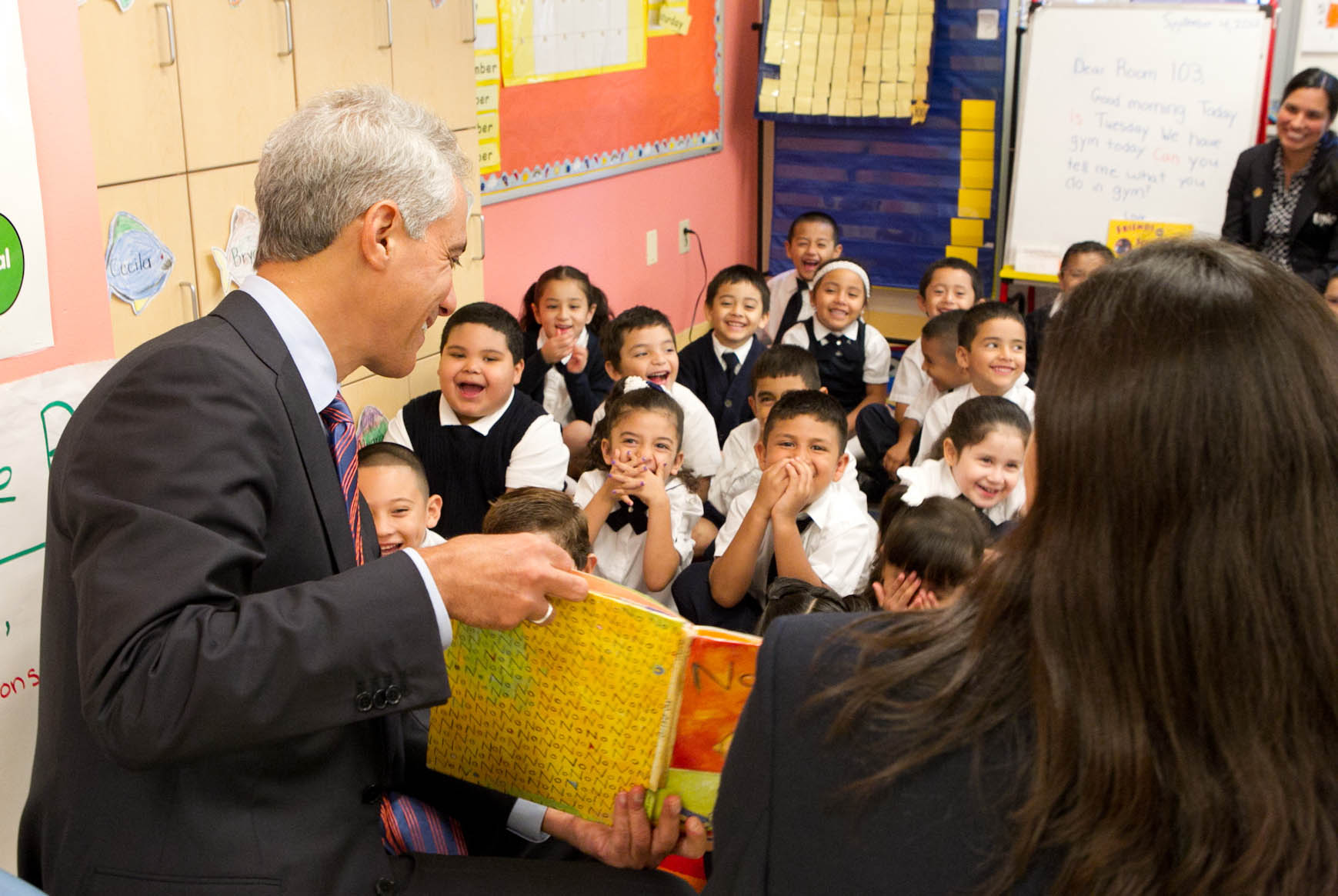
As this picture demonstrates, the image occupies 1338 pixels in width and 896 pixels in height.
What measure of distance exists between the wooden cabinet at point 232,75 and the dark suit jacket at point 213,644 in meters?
1.59

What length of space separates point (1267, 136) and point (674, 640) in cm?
504

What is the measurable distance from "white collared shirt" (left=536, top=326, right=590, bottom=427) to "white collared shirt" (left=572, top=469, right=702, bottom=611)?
2.86 feet

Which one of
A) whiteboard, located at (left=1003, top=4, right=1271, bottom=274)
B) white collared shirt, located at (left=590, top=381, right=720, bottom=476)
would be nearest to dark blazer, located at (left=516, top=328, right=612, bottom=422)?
white collared shirt, located at (left=590, top=381, right=720, bottom=476)

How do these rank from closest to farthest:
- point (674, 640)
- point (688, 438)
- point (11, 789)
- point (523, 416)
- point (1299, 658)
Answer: point (1299, 658)
point (674, 640)
point (11, 789)
point (523, 416)
point (688, 438)

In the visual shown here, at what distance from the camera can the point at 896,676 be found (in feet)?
2.46

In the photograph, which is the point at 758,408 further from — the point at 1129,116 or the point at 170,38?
the point at 1129,116

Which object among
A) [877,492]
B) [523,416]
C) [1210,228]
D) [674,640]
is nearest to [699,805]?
[674,640]

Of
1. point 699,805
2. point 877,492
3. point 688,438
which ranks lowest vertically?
point 877,492

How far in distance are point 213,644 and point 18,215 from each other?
1.22 metres

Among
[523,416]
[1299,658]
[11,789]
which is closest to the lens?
[1299,658]

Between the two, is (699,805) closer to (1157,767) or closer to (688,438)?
(1157,767)

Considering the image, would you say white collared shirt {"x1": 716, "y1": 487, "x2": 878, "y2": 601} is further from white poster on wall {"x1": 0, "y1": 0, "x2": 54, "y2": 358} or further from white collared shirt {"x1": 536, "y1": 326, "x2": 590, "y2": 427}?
white poster on wall {"x1": 0, "y1": 0, "x2": 54, "y2": 358}

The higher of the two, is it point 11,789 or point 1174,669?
point 1174,669

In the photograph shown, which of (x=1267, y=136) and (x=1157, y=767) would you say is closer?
(x=1157, y=767)
